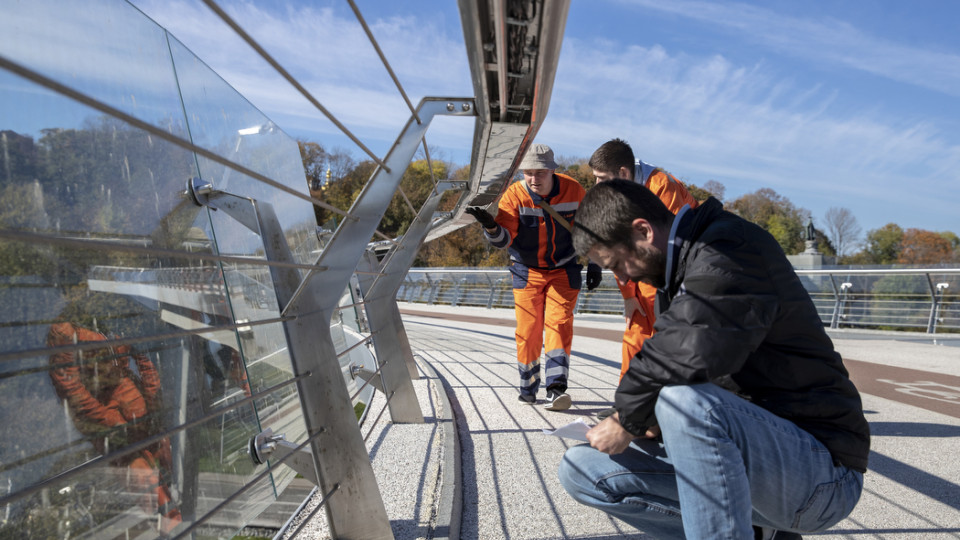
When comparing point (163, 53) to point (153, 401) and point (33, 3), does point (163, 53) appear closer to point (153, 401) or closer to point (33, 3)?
point (33, 3)

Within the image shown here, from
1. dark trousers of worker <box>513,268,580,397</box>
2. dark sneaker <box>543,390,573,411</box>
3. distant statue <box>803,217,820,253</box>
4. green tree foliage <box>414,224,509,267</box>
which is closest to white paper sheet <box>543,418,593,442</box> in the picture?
dark sneaker <box>543,390,573,411</box>

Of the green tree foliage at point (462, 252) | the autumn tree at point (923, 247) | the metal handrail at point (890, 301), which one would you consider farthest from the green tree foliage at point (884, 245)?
the metal handrail at point (890, 301)

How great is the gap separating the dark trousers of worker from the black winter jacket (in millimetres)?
2891

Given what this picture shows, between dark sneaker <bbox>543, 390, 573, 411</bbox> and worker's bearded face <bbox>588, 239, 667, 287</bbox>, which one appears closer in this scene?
worker's bearded face <bbox>588, 239, 667, 287</bbox>

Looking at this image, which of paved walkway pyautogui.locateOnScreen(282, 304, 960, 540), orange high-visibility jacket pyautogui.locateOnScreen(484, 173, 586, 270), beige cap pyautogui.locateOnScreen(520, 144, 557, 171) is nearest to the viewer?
paved walkway pyautogui.locateOnScreen(282, 304, 960, 540)

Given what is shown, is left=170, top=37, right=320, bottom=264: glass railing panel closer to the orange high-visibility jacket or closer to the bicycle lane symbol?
the orange high-visibility jacket

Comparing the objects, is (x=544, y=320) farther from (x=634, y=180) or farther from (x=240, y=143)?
(x=240, y=143)

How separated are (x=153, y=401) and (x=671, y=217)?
168 centimetres

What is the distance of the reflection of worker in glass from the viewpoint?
63.7 inches

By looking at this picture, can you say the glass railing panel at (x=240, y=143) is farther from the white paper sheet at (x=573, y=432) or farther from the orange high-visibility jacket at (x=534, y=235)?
the orange high-visibility jacket at (x=534, y=235)

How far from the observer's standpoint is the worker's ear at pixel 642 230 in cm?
204

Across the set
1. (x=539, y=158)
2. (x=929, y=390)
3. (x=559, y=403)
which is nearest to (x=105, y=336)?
(x=559, y=403)

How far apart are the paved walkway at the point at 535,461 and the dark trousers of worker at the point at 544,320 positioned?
0.30 metres

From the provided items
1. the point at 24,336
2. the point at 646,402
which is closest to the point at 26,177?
the point at 24,336
